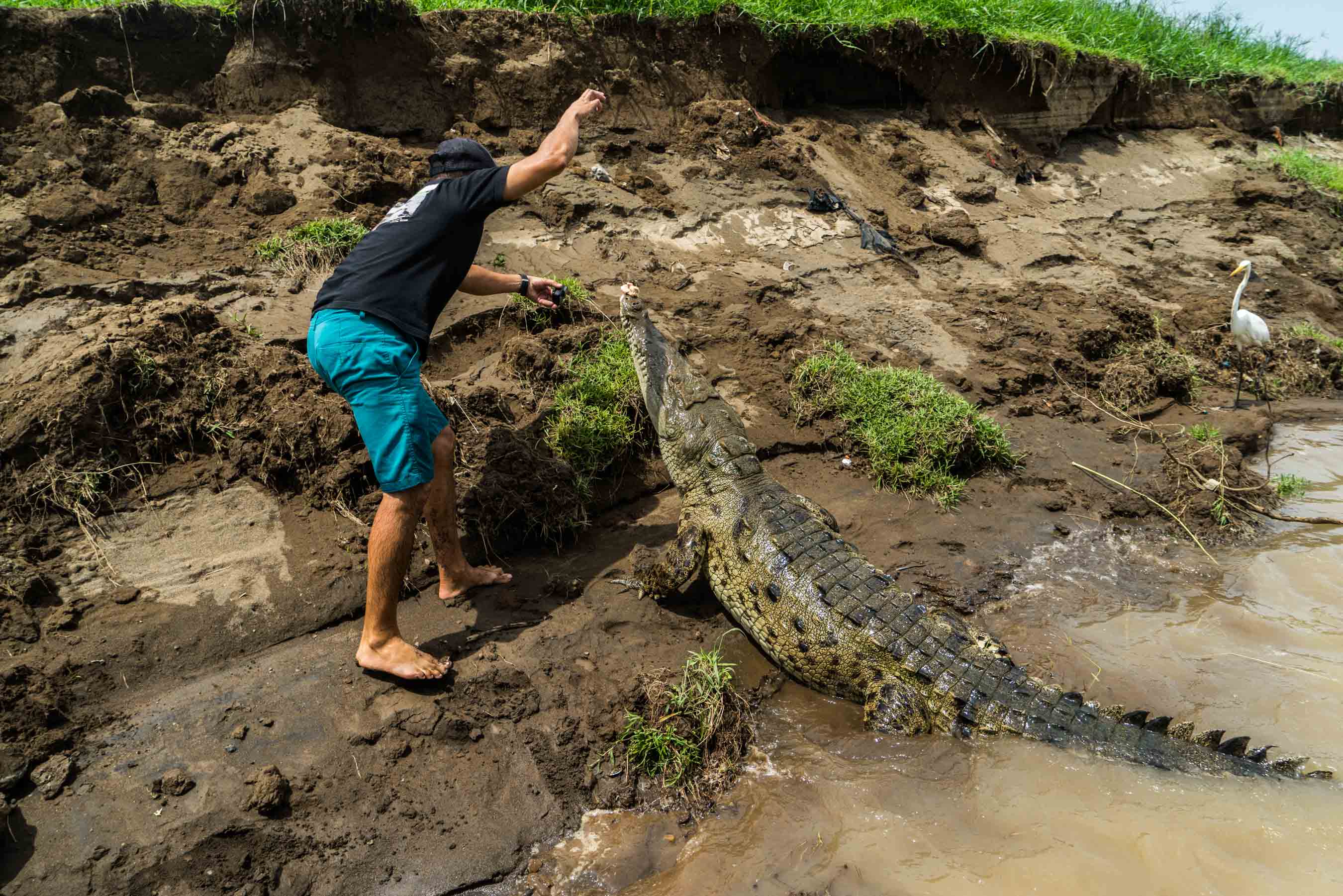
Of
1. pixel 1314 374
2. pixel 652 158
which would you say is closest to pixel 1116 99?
pixel 1314 374

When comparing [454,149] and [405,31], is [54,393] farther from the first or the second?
[405,31]

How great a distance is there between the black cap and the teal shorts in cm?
83

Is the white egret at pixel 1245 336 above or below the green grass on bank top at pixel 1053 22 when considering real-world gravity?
below

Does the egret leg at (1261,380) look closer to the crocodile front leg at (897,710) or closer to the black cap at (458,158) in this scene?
the crocodile front leg at (897,710)

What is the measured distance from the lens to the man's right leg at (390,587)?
3.27 meters

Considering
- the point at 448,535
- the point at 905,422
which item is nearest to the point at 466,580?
→ the point at 448,535

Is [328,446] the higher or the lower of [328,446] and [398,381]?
the lower

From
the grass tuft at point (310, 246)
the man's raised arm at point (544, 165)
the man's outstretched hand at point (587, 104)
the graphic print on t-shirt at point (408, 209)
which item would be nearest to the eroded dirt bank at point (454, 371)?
the grass tuft at point (310, 246)

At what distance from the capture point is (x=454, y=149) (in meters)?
3.62

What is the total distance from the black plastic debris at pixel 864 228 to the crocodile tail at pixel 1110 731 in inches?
169

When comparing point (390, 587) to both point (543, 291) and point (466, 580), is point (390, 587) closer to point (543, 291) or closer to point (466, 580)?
point (466, 580)

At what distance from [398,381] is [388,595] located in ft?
2.94

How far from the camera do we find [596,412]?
15.2 feet

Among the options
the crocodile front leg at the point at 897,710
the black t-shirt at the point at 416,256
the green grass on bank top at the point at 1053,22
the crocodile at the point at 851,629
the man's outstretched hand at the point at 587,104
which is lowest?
the crocodile front leg at the point at 897,710
